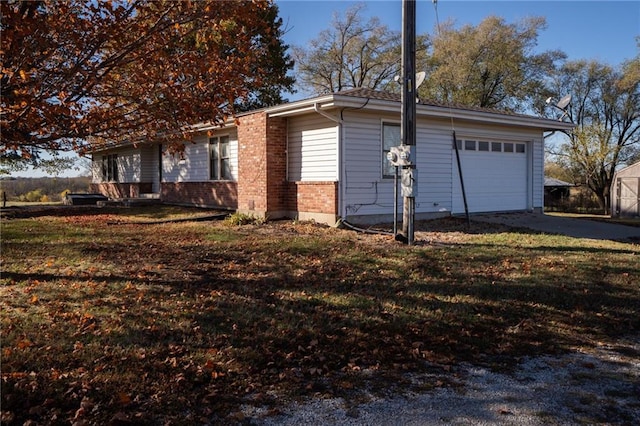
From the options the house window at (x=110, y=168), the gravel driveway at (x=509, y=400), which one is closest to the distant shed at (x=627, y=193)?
the gravel driveway at (x=509, y=400)

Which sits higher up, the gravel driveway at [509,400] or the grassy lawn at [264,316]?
the grassy lawn at [264,316]

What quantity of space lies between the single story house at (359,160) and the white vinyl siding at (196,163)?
6 cm

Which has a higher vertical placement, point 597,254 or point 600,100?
point 600,100

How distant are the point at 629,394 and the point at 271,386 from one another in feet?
8.84

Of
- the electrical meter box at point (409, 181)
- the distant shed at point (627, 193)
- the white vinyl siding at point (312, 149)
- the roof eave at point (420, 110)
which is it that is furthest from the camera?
the distant shed at point (627, 193)

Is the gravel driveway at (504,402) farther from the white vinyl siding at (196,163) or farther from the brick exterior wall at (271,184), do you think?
the white vinyl siding at (196,163)

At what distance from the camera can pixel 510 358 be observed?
15.6 ft

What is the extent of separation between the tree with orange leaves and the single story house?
3.89 metres

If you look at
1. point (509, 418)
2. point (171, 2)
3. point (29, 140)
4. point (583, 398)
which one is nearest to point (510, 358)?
point (583, 398)

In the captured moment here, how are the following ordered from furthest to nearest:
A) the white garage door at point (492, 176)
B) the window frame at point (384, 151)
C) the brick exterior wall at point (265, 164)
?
the white garage door at point (492, 176), the brick exterior wall at point (265, 164), the window frame at point (384, 151)

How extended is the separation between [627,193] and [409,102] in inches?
827

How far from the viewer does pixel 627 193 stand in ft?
84.6

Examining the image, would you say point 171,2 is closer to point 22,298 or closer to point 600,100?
point 22,298

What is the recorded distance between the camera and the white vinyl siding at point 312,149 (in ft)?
41.8
